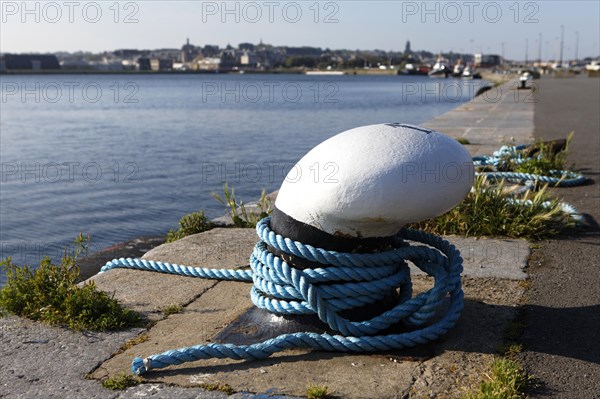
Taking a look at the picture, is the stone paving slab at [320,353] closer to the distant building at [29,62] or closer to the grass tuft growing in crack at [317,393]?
the grass tuft growing in crack at [317,393]

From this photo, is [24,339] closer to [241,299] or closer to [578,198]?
[241,299]

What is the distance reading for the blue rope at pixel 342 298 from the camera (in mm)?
3750

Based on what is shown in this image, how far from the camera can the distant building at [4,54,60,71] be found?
5541 inches

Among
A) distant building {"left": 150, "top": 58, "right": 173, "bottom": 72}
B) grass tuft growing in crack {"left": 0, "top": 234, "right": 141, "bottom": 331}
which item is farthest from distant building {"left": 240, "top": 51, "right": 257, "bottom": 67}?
grass tuft growing in crack {"left": 0, "top": 234, "right": 141, "bottom": 331}

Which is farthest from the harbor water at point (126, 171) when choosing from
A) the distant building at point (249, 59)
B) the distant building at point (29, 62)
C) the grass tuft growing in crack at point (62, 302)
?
the distant building at point (249, 59)

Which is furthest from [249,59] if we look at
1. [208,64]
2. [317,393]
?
[317,393]

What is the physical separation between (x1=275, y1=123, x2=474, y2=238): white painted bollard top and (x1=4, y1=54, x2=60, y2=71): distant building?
5809 inches

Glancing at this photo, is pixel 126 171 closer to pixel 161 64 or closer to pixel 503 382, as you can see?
pixel 503 382

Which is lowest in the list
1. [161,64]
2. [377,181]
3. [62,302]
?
[62,302]

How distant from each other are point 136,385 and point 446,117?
17.0m

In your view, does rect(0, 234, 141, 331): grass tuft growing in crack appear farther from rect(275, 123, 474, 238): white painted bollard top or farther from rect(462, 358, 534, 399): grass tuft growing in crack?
rect(462, 358, 534, 399): grass tuft growing in crack

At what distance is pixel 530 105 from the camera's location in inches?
926

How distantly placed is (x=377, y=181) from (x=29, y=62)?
150818 mm

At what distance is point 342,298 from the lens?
12.8ft
